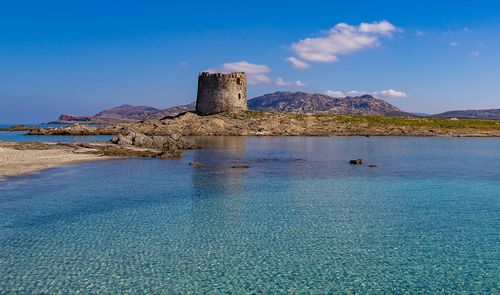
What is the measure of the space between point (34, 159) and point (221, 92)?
192 feet

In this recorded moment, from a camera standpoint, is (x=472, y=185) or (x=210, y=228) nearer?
(x=210, y=228)

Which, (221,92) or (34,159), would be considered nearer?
(34,159)

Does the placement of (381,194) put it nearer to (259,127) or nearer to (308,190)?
(308,190)

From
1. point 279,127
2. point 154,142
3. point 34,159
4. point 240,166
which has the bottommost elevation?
point 240,166

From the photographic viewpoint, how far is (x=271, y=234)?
16.3 meters

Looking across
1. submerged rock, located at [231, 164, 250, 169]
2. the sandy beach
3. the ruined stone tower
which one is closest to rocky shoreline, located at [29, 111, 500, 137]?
the ruined stone tower

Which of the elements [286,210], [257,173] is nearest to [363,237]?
[286,210]

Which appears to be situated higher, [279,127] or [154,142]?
[279,127]

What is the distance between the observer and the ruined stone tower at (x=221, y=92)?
92188 millimetres

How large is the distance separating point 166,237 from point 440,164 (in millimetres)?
29568

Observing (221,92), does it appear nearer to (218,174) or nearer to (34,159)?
(34,159)

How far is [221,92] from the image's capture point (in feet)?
303

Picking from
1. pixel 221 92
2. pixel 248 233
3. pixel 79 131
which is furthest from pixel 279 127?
pixel 248 233

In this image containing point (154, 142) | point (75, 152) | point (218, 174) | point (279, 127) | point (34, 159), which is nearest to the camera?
point (218, 174)
